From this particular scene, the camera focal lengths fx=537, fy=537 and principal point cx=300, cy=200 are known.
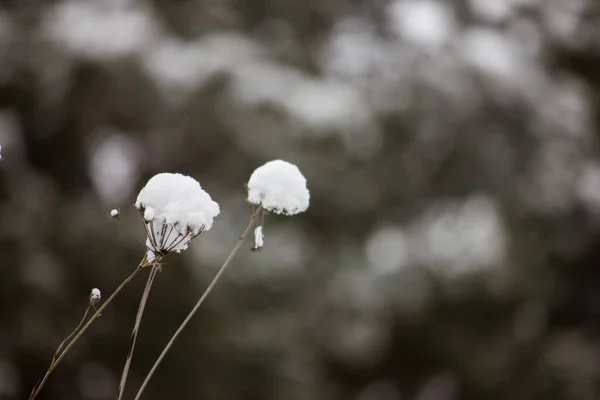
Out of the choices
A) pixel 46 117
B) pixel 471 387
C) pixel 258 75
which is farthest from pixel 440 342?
pixel 46 117

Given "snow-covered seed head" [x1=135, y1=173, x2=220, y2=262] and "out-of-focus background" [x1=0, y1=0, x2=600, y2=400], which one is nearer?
"snow-covered seed head" [x1=135, y1=173, x2=220, y2=262]

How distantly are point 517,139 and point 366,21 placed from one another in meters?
1.83

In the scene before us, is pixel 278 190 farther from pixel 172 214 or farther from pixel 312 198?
pixel 312 198

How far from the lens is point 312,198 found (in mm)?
4586

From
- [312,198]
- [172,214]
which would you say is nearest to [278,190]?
[172,214]

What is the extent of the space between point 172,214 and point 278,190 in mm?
152

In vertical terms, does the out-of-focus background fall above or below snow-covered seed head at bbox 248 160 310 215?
above

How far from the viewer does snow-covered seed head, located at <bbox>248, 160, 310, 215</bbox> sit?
0.76 meters

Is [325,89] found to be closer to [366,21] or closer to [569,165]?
Result: [366,21]

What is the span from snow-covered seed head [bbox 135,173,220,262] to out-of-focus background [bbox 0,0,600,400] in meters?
3.46

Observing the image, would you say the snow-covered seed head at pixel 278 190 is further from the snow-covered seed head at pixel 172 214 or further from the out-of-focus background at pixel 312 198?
the out-of-focus background at pixel 312 198

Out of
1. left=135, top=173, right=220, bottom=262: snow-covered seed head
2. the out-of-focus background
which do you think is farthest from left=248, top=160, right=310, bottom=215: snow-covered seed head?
the out-of-focus background

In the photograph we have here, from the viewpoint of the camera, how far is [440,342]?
4676 mm

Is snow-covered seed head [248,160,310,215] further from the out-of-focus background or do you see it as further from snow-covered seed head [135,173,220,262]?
the out-of-focus background
